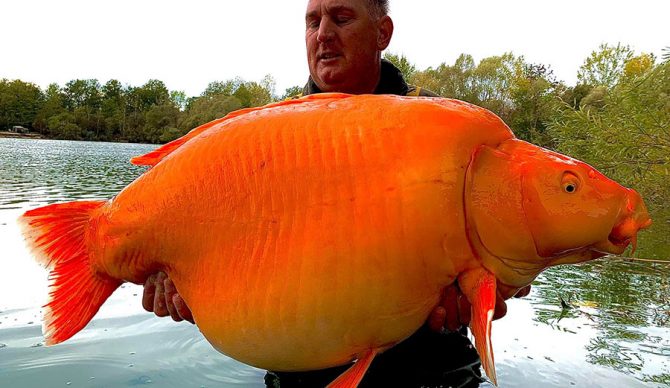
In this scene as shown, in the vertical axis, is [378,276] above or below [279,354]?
above

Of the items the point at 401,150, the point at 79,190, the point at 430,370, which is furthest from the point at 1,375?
the point at 79,190

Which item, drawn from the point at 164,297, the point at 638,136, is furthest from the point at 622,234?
the point at 638,136

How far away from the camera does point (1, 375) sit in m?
3.44

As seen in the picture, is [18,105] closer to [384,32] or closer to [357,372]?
[384,32]

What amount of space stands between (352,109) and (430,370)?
5.41ft

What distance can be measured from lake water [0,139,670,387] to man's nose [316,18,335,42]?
6.75ft

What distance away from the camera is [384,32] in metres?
3.13

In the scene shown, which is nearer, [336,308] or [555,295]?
[336,308]

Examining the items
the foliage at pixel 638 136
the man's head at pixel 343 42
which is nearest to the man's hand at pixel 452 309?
the man's head at pixel 343 42

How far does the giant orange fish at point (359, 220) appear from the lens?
1.49 meters

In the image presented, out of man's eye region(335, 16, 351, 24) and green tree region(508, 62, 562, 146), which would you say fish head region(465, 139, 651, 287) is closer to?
man's eye region(335, 16, 351, 24)

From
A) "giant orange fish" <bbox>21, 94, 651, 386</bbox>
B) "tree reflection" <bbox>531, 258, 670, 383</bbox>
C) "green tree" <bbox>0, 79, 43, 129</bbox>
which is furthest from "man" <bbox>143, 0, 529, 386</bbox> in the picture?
"green tree" <bbox>0, 79, 43, 129</bbox>

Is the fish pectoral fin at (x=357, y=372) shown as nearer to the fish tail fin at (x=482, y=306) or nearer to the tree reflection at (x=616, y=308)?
the fish tail fin at (x=482, y=306)

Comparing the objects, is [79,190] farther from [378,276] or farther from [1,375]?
[378,276]
